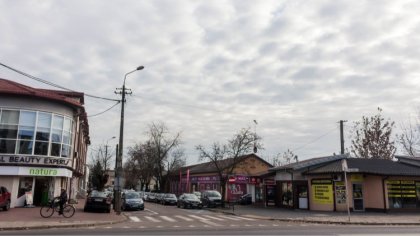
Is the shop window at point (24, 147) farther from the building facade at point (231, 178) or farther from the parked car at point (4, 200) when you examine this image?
the building facade at point (231, 178)

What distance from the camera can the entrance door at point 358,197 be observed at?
32094mm

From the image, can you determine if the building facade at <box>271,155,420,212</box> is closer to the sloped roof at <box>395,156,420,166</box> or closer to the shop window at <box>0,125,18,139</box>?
the sloped roof at <box>395,156,420,166</box>

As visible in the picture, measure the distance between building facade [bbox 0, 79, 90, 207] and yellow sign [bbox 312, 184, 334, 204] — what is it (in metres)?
19.6

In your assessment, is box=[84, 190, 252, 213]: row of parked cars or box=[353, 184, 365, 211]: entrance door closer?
box=[84, 190, 252, 213]: row of parked cars

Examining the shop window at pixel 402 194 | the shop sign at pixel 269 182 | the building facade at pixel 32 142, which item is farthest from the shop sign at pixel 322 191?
the building facade at pixel 32 142

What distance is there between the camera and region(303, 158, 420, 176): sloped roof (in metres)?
31.5

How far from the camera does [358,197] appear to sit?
1268 inches

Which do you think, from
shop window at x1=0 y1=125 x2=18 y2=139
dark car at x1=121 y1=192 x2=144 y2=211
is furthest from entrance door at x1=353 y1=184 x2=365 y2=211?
shop window at x1=0 y1=125 x2=18 y2=139

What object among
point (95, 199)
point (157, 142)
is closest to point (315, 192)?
point (95, 199)

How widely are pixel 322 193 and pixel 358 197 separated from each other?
270 cm

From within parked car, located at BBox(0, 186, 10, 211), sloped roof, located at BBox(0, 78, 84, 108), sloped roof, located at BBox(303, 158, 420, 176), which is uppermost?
sloped roof, located at BBox(0, 78, 84, 108)

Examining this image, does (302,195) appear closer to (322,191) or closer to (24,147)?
(322,191)

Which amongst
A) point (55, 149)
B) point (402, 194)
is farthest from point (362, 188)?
point (55, 149)

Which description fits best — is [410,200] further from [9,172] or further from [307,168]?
[9,172]
